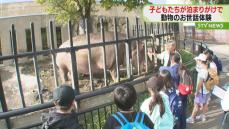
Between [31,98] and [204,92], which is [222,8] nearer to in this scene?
[204,92]

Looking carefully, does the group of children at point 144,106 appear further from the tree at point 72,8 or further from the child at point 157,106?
the tree at point 72,8

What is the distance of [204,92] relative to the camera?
25.5 feet

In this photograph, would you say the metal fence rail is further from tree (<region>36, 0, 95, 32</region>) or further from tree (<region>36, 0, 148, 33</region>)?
tree (<region>36, 0, 95, 32</region>)

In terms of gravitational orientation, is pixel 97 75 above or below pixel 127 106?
below

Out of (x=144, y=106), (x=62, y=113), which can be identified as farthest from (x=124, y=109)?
(x=144, y=106)

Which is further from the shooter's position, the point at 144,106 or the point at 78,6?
the point at 78,6

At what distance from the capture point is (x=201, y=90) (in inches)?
305

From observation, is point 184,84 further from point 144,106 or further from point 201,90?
point 144,106

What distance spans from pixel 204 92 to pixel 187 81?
1.19m

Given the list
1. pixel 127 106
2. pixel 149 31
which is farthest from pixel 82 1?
pixel 127 106

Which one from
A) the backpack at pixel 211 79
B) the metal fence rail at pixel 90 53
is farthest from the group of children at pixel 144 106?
the metal fence rail at pixel 90 53

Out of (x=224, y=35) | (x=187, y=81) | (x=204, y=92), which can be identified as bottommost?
(x=224, y=35)

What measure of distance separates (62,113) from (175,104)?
3.09 metres

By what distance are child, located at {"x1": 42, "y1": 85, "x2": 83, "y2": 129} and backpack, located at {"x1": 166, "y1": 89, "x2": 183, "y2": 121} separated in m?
2.77
